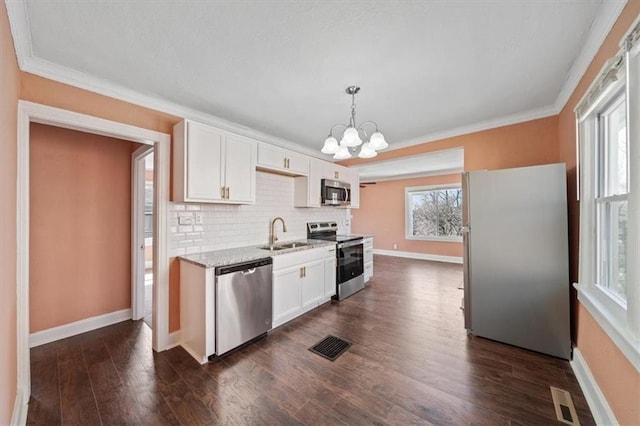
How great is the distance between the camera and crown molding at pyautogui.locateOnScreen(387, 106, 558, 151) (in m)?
2.78

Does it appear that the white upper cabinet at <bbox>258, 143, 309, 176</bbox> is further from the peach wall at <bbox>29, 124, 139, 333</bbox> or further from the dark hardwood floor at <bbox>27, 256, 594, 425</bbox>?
the dark hardwood floor at <bbox>27, 256, 594, 425</bbox>

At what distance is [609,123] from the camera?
175cm

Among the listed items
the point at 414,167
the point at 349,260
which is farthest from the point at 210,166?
the point at 414,167

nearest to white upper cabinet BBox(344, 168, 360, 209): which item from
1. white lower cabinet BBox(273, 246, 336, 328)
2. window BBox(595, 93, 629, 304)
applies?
white lower cabinet BBox(273, 246, 336, 328)

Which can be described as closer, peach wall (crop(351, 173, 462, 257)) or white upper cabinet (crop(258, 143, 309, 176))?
white upper cabinet (crop(258, 143, 309, 176))

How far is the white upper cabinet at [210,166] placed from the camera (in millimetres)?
2377

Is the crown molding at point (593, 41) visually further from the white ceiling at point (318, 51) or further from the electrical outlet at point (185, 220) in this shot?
the electrical outlet at point (185, 220)

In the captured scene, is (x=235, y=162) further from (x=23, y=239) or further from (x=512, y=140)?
(x=512, y=140)

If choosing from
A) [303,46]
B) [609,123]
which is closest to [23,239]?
[303,46]

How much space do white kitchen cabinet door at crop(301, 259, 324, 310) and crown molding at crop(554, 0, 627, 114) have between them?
10.1ft

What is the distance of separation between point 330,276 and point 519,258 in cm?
221

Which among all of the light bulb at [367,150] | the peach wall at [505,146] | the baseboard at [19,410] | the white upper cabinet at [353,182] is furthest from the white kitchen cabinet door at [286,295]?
the peach wall at [505,146]

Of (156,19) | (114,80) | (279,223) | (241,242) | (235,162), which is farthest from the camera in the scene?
(279,223)

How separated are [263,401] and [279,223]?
7.50ft
